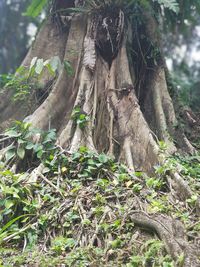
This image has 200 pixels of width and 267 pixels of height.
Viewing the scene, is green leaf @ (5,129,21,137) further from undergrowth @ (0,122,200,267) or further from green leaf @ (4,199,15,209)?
green leaf @ (4,199,15,209)

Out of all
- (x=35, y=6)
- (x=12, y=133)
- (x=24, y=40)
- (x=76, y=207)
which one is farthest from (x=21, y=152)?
(x=24, y=40)

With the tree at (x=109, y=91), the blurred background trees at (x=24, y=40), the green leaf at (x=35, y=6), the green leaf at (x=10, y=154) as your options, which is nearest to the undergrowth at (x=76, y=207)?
the green leaf at (x=10, y=154)

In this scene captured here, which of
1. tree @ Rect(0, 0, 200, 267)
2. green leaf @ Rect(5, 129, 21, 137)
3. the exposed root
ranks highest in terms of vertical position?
tree @ Rect(0, 0, 200, 267)

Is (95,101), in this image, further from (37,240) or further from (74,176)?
(37,240)

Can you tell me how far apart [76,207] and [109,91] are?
2.37 metres

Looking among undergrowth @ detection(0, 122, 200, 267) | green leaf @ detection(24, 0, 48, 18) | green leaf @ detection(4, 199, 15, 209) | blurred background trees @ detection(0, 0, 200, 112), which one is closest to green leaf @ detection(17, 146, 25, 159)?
undergrowth @ detection(0, 122, 200, 267)

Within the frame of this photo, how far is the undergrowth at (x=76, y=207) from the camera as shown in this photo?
280 cm

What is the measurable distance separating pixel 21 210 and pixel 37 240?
0.46 meters

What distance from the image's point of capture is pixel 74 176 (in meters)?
3.92

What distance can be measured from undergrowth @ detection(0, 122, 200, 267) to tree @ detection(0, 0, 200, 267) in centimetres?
13

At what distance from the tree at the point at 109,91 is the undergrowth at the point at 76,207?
131 millimetres

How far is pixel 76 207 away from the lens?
3398 mm

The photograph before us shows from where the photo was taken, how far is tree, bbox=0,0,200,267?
4.52m

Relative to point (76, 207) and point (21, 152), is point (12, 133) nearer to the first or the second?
point (21, 152)
